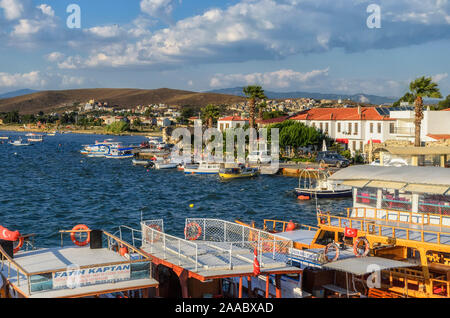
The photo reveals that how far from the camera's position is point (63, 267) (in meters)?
13.3

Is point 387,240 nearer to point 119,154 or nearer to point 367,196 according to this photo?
point 367,196


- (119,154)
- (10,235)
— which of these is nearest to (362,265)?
(10,235)

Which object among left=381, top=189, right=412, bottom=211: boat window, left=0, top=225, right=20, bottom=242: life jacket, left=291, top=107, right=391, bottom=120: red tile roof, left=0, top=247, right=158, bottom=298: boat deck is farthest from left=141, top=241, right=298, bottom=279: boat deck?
left=291, top=107, right=391, bottom=120: red tile roof

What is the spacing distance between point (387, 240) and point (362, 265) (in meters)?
2.68

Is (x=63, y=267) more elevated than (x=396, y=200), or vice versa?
(x=396, y=200)

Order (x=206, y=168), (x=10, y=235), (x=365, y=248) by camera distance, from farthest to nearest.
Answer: (x=206, y=168) → (x=365, y=248) → (x=10, y=235)

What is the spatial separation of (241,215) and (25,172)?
4895cm

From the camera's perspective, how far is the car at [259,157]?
80.5m

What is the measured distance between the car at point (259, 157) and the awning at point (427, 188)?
60.2 meters

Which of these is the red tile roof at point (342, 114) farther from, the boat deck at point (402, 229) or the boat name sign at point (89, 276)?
the boat name sign at point (89, 276)

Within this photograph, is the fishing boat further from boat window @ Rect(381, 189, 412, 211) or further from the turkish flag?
boat window @ Rect(381, 189, 412, 211)

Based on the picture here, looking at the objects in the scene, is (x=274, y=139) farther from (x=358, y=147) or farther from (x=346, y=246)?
(x=346, y=246)

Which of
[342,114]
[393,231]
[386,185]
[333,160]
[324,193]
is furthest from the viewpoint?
[342,114]
